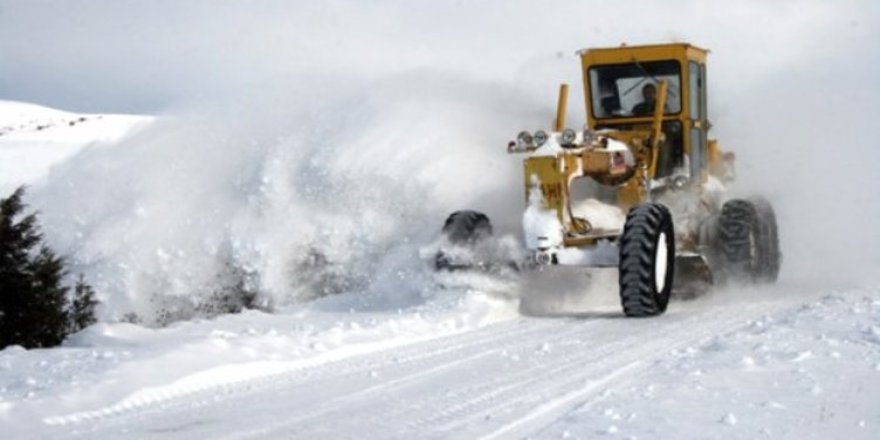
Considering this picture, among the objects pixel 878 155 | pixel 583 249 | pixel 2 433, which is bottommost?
pixel 2 433

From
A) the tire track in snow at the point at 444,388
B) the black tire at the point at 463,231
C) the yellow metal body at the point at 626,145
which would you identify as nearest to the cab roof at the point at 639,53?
the yellow metal body at the point at 626,145

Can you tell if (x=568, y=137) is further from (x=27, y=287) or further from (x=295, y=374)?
(x=27, y=287)

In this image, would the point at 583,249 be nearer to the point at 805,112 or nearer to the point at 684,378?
the point at 684,378

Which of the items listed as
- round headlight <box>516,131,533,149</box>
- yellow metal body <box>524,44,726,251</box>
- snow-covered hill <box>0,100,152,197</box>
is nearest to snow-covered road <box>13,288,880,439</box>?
yellow metal body <box>524,44,726,251</box>

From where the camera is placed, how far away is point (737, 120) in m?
17.7

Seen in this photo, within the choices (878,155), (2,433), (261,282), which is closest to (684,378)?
(2,433)

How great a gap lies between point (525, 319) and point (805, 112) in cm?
965

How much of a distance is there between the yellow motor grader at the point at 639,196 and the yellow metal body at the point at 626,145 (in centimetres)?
1

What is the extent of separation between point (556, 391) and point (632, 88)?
6821mm

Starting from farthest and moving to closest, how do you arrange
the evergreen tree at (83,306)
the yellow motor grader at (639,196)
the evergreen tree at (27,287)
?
1. the evergreen tree at (27,287)
2. the evergreen tree at (83,306)
3. the yellow motor grader at (639,196)

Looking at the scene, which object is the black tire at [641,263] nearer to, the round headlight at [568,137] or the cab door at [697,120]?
the round headlight at [568,137]

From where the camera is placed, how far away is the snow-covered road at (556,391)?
528cm

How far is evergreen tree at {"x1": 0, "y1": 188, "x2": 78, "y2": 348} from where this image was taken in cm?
2035

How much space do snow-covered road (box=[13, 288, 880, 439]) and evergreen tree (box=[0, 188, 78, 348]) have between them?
12165 millimetres
